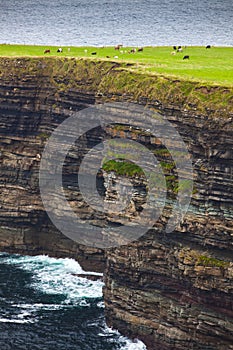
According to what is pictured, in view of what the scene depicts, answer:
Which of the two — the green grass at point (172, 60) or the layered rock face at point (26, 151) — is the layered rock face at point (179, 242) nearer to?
the green grass at point (172, 60)

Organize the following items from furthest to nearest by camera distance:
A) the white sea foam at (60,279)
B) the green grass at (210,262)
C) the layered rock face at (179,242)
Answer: the white sea foam at (60,279) < the green grass at (210,262) < the layered rock face at (179,242)

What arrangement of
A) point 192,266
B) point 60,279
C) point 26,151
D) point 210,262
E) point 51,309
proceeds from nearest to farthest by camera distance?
1. point 210,262
2. point 192,266
3. point 51,309
4. point 60,279
5. point 26,151

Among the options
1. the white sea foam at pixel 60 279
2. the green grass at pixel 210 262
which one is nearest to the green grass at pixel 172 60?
the green grass at pixel 210 262

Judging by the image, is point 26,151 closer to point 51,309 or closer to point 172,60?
point 172,60

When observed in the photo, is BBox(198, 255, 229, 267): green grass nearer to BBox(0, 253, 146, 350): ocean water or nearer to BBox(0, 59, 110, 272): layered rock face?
BBox(0, 253, 146, 350): ocean water

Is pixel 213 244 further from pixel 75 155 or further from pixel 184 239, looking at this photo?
pixel 75 155

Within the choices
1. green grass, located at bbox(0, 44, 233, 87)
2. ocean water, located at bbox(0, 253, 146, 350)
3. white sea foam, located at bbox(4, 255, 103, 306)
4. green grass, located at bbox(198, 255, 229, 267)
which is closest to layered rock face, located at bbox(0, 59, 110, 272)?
white sea foam, located at bbox(4, 255, 103, 306)

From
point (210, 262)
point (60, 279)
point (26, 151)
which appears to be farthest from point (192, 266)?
point (26, 151)
